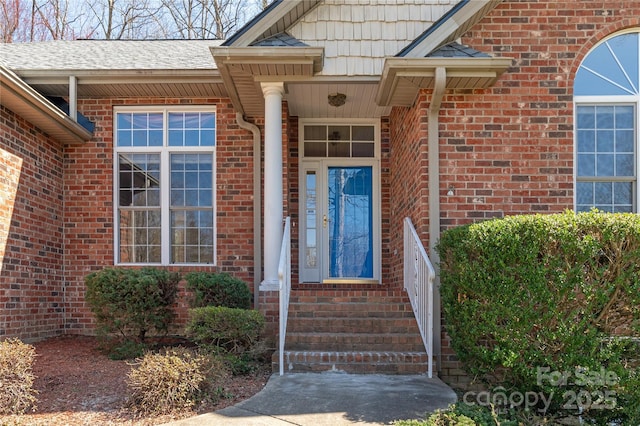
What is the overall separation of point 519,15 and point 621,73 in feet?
4.63

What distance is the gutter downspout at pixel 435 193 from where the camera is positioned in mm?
6305

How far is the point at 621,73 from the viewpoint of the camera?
22.3 feet

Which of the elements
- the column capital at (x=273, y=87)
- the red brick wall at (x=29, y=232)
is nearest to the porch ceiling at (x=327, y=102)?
the column capital at (x=273, y=87)

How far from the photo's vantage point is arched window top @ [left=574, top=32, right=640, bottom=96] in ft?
22.2

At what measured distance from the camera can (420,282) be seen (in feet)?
20.5

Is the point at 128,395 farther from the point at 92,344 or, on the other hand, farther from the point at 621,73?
the point at 621,73

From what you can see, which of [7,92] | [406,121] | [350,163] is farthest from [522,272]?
[7,92]

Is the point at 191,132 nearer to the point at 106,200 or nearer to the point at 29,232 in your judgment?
the point at 106,200

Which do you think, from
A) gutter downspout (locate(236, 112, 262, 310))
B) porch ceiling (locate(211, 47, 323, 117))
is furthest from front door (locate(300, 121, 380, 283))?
porch ceiling (locate(211, 47, 323, 117))

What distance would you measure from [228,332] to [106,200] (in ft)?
11.8

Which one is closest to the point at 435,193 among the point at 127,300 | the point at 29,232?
the point at 127,300

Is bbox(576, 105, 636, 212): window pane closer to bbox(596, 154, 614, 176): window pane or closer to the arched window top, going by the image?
bbox(596, 154, 614, 176): window pane

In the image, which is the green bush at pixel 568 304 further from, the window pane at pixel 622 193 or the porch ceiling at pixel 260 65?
the porch ceiling at pixel 260 65

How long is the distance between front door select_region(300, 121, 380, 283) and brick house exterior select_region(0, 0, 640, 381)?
1.90 feet
